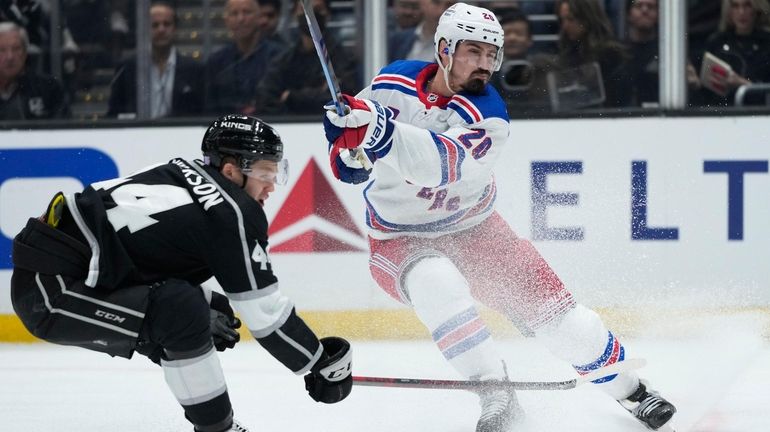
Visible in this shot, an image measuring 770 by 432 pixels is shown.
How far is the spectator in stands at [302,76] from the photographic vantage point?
500 cm

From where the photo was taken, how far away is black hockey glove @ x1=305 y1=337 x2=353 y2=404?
8.89 ft

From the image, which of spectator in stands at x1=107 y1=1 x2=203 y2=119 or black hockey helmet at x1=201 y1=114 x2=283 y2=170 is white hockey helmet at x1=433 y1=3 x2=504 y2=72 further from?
spectator in stands at x1=107 y1=1 x2=203 y2=119

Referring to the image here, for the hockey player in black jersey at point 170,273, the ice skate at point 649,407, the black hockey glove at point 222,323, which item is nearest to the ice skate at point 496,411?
the ice skate at point 649,407

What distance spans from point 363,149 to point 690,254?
2.23 metres

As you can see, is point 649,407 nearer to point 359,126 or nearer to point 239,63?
point 359,126

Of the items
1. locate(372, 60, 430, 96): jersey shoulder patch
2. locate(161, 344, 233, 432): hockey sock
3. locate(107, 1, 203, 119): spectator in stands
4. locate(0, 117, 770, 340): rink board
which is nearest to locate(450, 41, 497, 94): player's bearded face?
locate(372, 60, 430, 96): jersey shoulder patch

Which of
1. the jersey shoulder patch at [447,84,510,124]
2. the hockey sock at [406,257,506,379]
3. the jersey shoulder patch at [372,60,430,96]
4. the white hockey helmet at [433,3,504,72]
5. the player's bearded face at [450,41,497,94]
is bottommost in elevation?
the hockey sock at [406,257,506,379]

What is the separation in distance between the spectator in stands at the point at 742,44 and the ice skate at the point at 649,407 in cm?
190

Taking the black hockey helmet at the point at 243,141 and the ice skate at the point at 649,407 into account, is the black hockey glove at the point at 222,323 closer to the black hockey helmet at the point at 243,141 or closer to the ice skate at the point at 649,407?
the black hockey helmet at the point at 243,141

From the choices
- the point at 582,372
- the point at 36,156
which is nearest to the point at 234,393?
the point at 582,372

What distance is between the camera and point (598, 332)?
3.28 metres

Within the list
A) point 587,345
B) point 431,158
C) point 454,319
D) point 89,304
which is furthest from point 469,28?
point 89,304

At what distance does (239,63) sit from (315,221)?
2.47 feet

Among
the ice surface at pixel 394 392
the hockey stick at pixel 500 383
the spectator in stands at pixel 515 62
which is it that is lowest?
the ice surface at pixel 394 392
